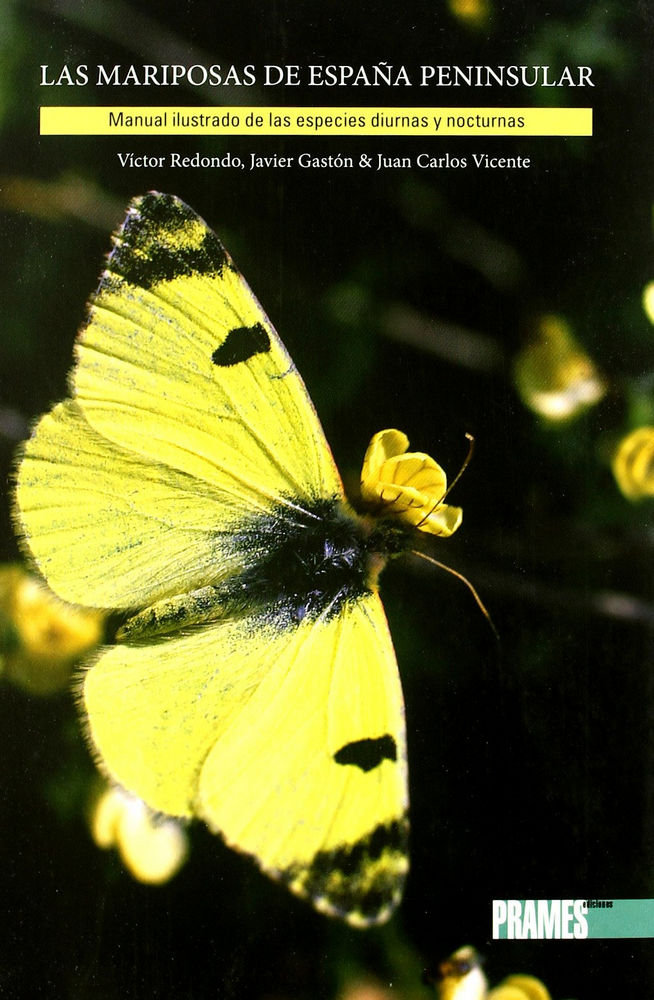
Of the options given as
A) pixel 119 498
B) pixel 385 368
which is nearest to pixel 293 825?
pixel 119 498

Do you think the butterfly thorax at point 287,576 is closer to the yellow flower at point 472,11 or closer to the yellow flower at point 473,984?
the yellow flower at point 473,984

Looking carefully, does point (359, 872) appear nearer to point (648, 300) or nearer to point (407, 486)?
point (407, 486)

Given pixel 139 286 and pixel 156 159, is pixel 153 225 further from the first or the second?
pixel 156 159

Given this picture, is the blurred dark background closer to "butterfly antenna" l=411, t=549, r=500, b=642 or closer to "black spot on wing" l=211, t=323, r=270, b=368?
"butterfly antenna" l=411, t=549, r=500, b=642

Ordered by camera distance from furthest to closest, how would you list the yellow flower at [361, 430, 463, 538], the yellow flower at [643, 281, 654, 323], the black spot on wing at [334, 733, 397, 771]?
the yellow flower at [643, 281, 654, 323]
the yellow flower at [361, 430, 463, 538]
the black spot on wing at [334, 733, 397, 771]

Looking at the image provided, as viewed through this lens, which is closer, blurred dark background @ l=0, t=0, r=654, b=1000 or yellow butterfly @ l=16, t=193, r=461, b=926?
yellow butterfly @ l=16, t=193, r=461, b=926

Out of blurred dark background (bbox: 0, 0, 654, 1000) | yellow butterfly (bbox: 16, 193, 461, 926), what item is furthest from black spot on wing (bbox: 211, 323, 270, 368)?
blurred dark background (bbox: 0, 0, 654, 1000)

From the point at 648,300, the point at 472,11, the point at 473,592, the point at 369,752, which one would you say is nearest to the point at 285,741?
the point at 369,752
